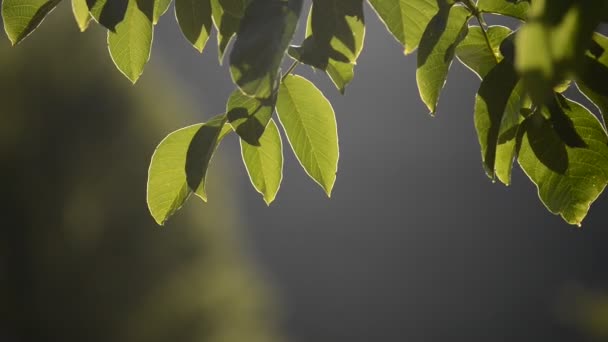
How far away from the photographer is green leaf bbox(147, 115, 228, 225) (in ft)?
2.97

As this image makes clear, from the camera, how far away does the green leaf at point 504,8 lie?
90 cm

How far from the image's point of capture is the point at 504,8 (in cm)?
91

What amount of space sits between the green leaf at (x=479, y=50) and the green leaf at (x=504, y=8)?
0.03 m

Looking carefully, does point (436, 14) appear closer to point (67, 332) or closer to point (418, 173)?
point (67, 332)

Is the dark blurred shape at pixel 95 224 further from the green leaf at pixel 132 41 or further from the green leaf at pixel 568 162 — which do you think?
the green leaf at pixel 568 162

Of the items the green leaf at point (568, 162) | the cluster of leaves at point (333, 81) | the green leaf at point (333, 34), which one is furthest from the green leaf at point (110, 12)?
the green leaf at point (568, 162)

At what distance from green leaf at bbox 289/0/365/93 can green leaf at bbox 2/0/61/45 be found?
0.37 metres

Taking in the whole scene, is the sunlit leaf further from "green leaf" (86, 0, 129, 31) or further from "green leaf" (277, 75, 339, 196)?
"green leaf" (86, 0, 129, 31)

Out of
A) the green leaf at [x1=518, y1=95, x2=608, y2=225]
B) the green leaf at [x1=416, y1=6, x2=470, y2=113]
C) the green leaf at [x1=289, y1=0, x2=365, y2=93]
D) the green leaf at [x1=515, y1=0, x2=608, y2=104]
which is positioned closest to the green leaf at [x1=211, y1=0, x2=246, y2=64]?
the green leaf at [x1=289, y1=0, x2=365, y2=93]

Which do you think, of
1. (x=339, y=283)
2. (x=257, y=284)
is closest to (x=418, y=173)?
(x=339, y=283)

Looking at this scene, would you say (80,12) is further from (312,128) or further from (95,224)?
(95,224)

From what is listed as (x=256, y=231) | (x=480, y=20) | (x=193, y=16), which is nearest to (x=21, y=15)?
(x=193, y=16)

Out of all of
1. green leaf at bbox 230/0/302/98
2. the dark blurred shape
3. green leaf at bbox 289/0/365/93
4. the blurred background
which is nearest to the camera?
green leaf at bbox 230/0/302/98

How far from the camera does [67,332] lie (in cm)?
1080
